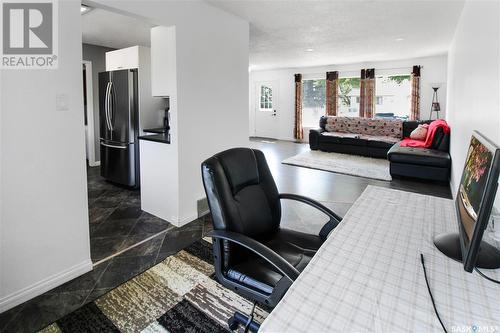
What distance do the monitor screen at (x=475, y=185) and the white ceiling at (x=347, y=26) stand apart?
2750 millimetres

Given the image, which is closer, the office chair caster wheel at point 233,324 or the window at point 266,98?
the office chair caster wheel at point 233,324

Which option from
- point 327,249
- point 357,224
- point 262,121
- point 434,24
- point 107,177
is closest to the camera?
point 327,249

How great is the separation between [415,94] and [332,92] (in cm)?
217

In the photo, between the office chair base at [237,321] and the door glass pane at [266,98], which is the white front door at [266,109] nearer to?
the door glass pane at [266,98]

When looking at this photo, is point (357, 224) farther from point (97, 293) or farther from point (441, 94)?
point (441, 94)

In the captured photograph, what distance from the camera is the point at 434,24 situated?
14.0 feet

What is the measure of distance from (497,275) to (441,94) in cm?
780

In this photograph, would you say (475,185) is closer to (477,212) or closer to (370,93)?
(477,212)

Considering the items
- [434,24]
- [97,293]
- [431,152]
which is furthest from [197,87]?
[431,152]

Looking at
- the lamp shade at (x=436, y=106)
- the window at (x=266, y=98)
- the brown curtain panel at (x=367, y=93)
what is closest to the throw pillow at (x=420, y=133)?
the lamp shade at (x=436, y=106)

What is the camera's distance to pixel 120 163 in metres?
4.38

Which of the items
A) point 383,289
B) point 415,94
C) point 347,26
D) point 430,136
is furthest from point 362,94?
point 383,289

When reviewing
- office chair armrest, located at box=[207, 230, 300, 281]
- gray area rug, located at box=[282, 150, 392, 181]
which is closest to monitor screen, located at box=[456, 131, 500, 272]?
office chair armrest, located at box=[207, 230, 300, 281]

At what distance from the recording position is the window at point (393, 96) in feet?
26.4
